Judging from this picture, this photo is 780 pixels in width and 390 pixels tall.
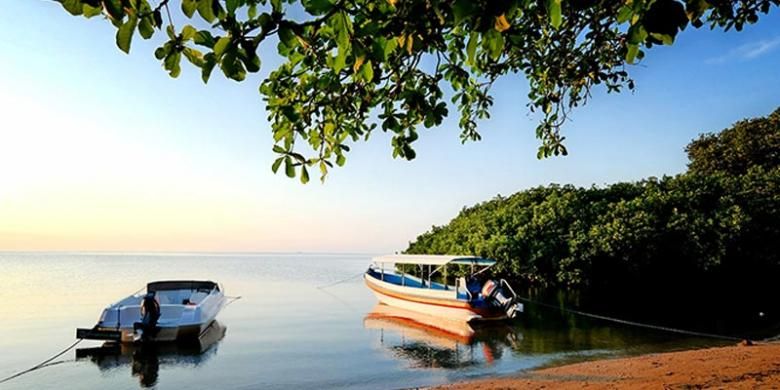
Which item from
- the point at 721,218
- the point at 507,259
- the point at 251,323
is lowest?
the point at 251,323

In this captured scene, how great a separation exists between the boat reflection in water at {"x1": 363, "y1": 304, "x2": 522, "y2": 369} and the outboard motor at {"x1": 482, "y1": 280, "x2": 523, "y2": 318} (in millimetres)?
627

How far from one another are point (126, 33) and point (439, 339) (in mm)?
14425

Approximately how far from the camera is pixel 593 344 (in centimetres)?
1377

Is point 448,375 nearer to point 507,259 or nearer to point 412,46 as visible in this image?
point 412,46

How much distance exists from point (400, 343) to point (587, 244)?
16.6 meters

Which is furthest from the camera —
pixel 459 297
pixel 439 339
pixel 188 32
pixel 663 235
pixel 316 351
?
pixel 663 235

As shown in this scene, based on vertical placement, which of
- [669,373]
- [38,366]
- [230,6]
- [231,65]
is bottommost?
[38,366]

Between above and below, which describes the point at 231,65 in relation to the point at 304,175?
above

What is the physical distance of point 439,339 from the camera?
15.1m

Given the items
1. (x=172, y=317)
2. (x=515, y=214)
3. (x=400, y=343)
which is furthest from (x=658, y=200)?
(x=172, y=317)

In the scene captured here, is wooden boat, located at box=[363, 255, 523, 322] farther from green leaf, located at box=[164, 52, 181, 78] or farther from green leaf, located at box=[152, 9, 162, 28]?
green leaf, located at box=[152, 9, 162, 28]

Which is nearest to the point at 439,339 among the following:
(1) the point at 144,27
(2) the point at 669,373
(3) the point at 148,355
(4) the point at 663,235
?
(2) the point at 669,373

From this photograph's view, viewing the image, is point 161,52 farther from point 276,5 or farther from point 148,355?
point 148,355

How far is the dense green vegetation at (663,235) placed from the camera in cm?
2577
